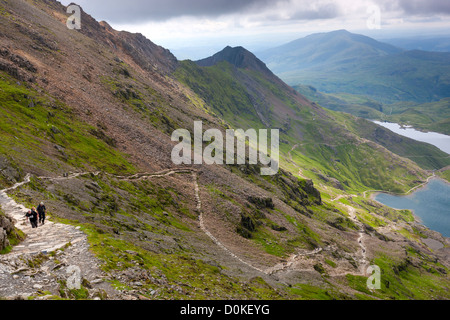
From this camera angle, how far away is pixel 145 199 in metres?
80.6

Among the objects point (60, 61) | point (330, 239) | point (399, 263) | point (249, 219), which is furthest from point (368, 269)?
point (60, 61)

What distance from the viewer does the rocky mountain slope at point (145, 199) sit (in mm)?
45938

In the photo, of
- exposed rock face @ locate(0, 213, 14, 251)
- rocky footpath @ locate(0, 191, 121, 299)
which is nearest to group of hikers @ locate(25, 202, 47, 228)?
rocky footpath @ locate(0, 191, 121, 299)

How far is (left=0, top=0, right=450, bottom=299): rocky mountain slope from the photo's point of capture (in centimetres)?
4594

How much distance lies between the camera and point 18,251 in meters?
29.7

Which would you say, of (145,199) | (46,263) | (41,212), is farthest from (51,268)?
(145,199)

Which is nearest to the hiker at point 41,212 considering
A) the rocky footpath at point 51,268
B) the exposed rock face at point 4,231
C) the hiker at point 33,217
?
the rocky footpath at point 51,268

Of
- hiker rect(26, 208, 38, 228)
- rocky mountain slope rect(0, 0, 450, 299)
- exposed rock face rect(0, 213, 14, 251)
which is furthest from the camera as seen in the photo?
rocky mountain slope rect(0, 0, 450, 299)

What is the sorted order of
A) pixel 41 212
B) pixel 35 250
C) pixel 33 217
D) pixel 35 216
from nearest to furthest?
pixel 35 250 < pixel 33 217 < pixel 35 216 < pixel 41 212

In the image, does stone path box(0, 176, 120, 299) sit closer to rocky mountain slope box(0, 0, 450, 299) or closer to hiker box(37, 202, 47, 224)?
rocky mountain slope box(0, 0, 450, 299)

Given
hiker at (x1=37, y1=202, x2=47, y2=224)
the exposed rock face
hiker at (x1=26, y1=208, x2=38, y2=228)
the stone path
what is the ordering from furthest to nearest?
hiker at (x1=37, y1=202, x2=47, y2=224)
hiker at (x1=26, y1=208, x2=38, y2=228)
the exposed rock face
the stone path

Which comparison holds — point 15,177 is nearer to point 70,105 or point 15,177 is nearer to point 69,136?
point 69,136

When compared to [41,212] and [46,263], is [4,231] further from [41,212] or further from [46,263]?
[41,212]

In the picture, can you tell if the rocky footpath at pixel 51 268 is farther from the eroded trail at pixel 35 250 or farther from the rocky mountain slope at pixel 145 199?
the rocky mountain slope at pixel 145 199
